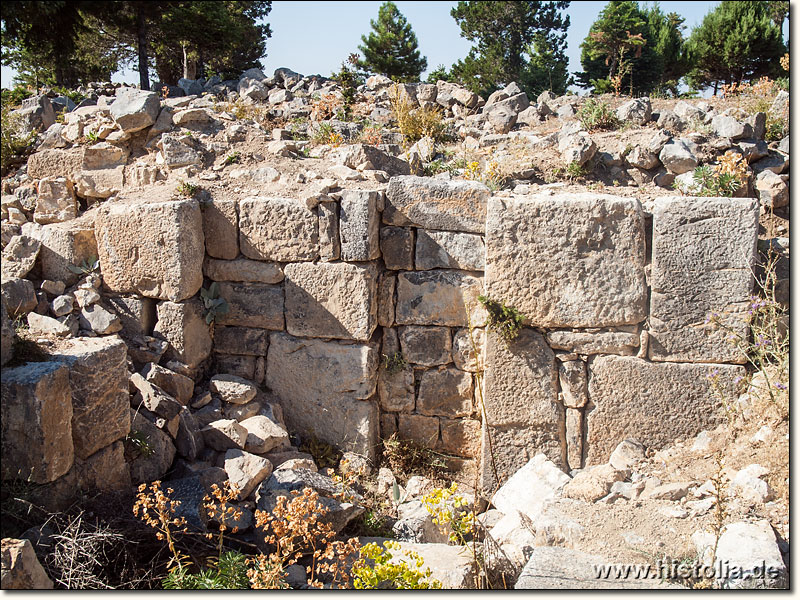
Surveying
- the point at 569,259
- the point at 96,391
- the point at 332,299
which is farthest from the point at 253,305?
the point at 569,259

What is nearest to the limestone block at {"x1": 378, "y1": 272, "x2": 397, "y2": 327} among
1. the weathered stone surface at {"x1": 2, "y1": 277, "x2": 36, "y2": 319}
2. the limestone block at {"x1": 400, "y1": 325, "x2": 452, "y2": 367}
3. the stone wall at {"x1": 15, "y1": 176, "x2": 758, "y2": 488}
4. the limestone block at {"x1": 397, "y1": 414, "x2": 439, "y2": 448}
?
the stone wall at {"x1": 15, "y1": 176, "x2": 758, "y2": 488}

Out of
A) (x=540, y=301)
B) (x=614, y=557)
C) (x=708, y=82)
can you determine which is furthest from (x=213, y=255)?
(x=708, y=82)

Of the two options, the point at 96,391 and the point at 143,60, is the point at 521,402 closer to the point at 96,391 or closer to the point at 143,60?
the point at 96,391

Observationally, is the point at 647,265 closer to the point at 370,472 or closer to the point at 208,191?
the point at 370,472

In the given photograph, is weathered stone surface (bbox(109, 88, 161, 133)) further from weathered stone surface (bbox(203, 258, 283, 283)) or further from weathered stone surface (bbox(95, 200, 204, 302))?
weathered stone surface (bbox(203, 258, 283, 283))

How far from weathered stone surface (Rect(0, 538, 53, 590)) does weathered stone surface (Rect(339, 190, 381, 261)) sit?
2.75 metres

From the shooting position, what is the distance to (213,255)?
5.16 metres

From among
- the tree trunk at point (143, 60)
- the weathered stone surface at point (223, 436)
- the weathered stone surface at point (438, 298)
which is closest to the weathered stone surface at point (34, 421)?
the weathered stone surface at point (223, 436)

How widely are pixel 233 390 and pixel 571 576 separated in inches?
113

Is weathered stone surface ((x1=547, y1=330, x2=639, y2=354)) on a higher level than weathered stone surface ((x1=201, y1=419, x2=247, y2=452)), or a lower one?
higher

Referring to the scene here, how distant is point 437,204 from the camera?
192 inches

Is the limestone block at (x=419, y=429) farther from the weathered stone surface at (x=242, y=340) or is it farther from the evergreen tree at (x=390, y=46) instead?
the evergreen tree at (x=390, y=46)

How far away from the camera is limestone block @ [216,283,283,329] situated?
202 inches

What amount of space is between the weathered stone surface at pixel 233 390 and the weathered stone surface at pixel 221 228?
97cm
